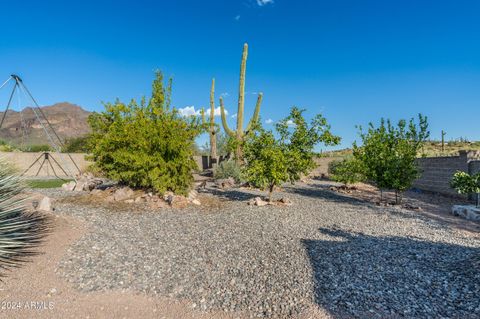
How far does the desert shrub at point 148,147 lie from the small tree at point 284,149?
6.76ft

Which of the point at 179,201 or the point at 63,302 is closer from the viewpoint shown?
the point at 63,302

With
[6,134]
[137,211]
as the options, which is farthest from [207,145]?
[6,134]

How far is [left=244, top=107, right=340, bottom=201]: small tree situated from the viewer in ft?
→ 32.6

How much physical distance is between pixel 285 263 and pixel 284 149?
5.65m

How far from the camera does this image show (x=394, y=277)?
14.8 ft

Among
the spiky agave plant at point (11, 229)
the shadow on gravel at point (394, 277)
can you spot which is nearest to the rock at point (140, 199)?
the spiky agave plant at point (11, 229)

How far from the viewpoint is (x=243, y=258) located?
5266 millimetres

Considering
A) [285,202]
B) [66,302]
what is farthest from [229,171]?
[66,302]

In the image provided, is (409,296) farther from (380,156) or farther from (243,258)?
(380,156)

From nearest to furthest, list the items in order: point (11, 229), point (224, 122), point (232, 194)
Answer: point (11, 229) < point (232, 194) < point (224, 122)

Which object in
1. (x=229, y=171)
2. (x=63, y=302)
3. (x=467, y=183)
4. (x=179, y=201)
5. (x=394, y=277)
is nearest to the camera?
(x=63, y=302)

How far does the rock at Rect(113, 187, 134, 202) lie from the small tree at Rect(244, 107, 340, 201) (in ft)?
12.8

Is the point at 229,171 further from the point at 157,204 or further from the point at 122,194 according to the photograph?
the point at 157,204

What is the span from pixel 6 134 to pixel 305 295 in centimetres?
7403
